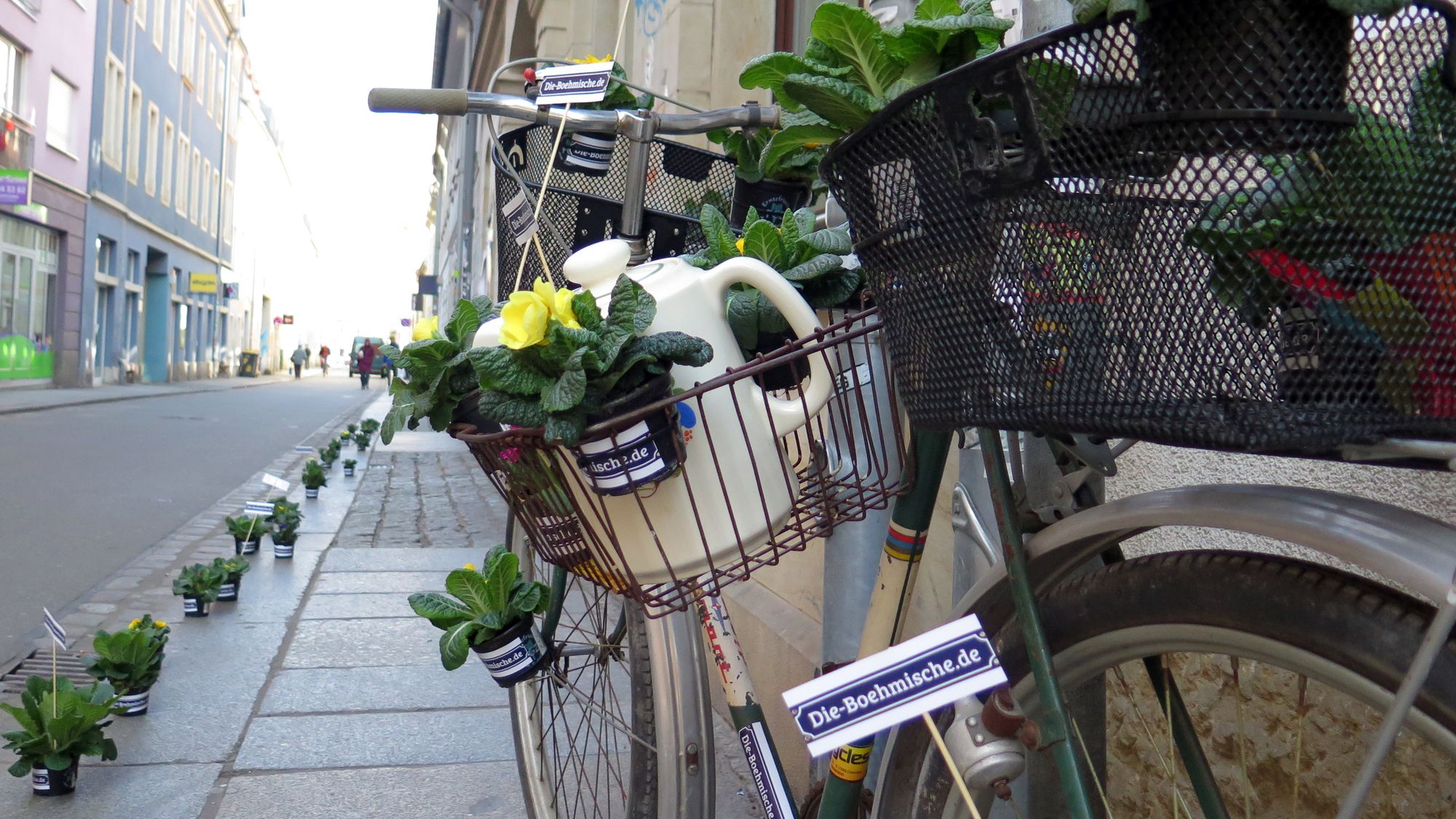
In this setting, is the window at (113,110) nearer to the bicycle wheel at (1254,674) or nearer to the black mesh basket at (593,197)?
the black mesh basket at (593,197)

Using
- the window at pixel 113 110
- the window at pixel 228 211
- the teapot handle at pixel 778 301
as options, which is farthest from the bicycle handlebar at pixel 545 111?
the window at pixel 228 211

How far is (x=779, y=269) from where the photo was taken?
1242mm

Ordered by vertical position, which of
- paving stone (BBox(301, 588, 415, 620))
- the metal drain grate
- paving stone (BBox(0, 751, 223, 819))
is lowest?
the metal drain grate

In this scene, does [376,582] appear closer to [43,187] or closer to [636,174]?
[636,174]

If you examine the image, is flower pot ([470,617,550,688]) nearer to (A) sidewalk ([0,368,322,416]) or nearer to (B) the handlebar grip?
(B) the handlebar grip

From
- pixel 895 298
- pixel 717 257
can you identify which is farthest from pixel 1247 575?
pixel 717 257

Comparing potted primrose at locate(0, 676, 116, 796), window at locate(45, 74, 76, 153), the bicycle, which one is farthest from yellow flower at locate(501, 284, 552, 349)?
window at locate(45, 74, 76, 153)

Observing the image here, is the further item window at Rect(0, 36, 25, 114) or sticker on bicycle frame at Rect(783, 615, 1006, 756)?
window at Rect(0, 36, 25, 114)

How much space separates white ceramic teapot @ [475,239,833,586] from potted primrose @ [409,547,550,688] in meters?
0.36

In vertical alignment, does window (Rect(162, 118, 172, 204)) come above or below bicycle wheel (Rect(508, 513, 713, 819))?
above

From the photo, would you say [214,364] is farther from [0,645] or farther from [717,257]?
[717,257]

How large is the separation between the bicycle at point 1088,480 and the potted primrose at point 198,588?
3.34 m

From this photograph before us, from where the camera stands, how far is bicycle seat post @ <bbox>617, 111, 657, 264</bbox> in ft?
5.46

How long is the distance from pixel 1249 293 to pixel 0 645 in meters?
4.09
